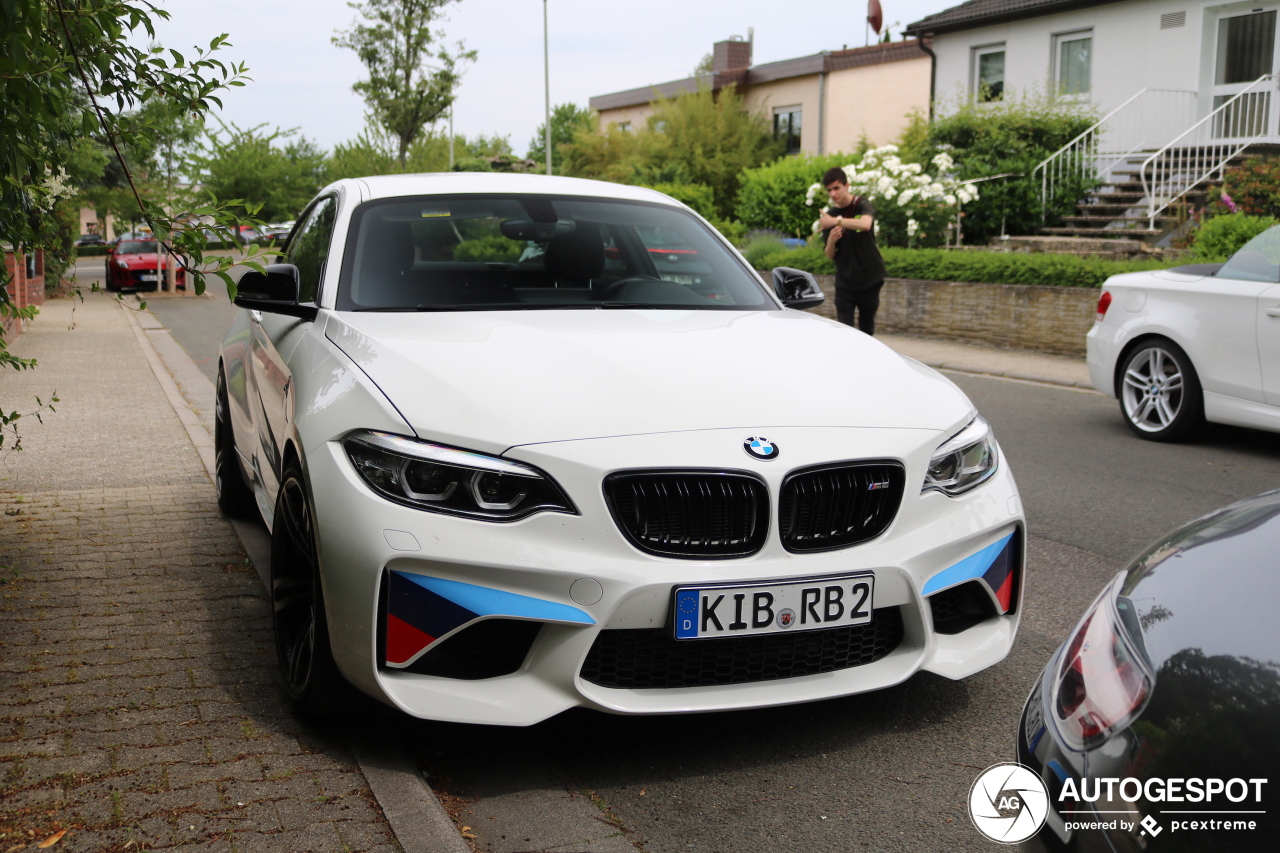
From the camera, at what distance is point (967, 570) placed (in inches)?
130

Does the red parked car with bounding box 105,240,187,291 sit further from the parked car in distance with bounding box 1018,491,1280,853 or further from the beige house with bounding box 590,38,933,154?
the parked car in distance with bounding box 1018,491,1280,853

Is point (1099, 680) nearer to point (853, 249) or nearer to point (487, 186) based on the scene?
point (487, 186)

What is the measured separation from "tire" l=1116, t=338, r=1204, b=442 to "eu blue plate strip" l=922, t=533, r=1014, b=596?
220 inches

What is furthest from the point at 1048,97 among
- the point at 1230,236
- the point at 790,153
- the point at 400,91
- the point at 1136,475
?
the point at 400,91

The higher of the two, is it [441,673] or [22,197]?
[22,197]

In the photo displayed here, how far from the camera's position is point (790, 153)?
38.5 m

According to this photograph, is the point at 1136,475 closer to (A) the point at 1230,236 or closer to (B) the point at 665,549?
(B) the point at 665,549

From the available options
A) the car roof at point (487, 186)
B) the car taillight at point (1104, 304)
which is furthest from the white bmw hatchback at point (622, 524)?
the car taillight at point (1104, 304)

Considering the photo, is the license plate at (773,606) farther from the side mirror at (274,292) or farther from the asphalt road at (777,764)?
the side mirror at (274,292)

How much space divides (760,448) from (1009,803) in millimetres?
1060

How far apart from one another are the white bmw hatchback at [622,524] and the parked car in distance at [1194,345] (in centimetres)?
503

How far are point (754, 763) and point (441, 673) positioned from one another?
0.90 m

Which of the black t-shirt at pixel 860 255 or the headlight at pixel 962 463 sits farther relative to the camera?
the black t-shirt at pixel 860 255

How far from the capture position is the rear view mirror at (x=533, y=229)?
4770 millimetres
